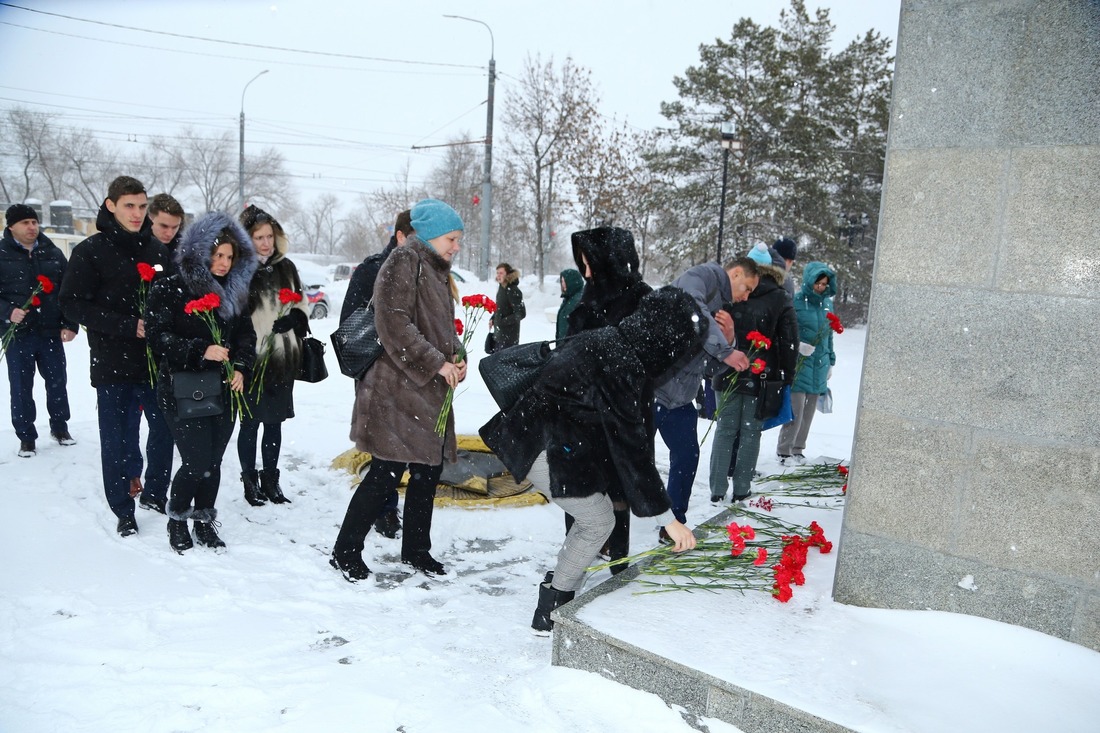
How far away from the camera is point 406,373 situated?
11.7 ft

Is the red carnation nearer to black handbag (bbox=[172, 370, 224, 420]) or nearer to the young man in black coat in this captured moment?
black handbag (bbox=[172, 370, 224, 420])

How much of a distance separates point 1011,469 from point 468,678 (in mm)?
2259

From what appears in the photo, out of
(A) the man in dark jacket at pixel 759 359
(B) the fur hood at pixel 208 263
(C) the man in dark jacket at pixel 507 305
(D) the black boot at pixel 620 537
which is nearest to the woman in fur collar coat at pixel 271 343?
(B) the fur hood at pixel 208 263

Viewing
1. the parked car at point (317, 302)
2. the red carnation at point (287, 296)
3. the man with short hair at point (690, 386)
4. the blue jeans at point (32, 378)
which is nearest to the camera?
the man with short hair at point (690, 386)

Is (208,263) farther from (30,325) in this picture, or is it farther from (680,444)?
(680,444)

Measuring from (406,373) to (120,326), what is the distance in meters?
1.77

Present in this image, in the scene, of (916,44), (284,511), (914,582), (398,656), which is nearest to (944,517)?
(914,582)

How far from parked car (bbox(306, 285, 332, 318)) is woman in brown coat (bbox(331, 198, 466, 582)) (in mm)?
16755

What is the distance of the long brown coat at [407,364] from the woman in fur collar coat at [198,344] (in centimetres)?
85

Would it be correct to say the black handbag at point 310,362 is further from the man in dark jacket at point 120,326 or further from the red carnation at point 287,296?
the man in dark jacket at point 120,326

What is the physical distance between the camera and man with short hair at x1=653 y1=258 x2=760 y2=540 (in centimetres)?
421

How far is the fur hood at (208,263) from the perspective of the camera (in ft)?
12.5

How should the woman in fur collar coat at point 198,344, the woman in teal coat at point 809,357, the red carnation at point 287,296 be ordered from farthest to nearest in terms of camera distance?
the woman in teal coat at point 809,357
the red carnation at point 287,296
the woman in fur collar coat at point 198,344

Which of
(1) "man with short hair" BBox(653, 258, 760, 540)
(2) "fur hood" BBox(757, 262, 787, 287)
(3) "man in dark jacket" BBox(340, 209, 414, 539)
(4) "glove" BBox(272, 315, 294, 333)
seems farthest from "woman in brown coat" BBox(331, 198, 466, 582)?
(2) "fur hood" BBox(757, 262, 787, 287)
